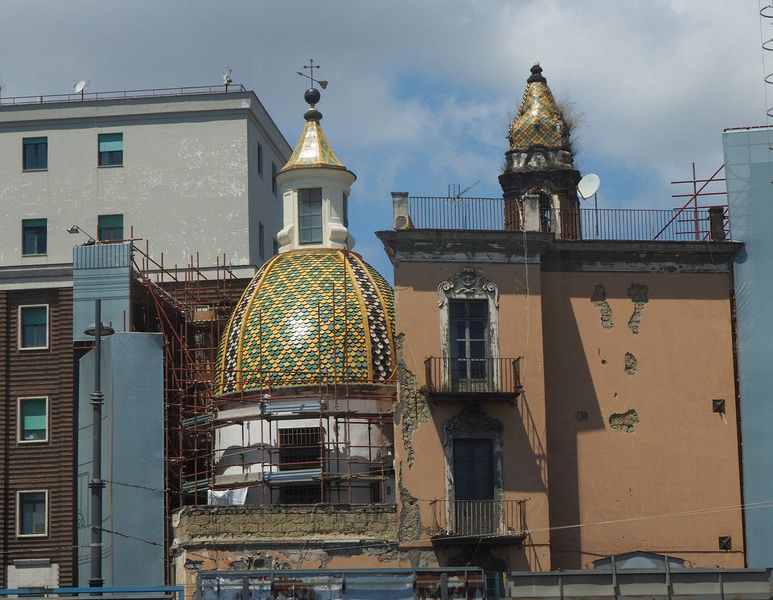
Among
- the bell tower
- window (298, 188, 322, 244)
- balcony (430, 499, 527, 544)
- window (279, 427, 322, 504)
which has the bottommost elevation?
balcony (430, 499, 527, 544)

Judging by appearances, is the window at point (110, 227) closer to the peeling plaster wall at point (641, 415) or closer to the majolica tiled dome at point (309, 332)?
the majolica tiled dome at point (309, 332)

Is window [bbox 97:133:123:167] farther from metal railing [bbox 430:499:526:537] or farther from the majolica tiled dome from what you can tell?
metal railing [bbox 430:499:526:537]

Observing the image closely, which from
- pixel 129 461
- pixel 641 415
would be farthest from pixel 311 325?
pixel 641 415

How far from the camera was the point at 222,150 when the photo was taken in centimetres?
6244

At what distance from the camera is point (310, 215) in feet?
183

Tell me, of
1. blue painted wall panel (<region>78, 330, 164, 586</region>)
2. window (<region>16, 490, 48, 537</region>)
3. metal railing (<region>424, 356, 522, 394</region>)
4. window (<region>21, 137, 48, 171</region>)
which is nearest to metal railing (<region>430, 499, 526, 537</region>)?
metal railing (<region>424, 356, 522, 394</region>)

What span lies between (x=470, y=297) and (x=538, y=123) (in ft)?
51.5

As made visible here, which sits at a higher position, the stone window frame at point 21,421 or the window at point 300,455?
the stone window frame at point 21,421

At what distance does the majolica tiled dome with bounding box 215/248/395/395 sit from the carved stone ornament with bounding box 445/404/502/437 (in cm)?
643

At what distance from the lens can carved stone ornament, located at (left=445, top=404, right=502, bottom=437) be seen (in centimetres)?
4356

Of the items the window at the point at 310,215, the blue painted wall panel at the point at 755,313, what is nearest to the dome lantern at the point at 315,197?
the window at the point at 310,215

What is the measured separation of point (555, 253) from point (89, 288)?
1325 cm

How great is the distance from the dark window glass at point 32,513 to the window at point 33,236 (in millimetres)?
13473

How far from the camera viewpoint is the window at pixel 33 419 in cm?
5144
